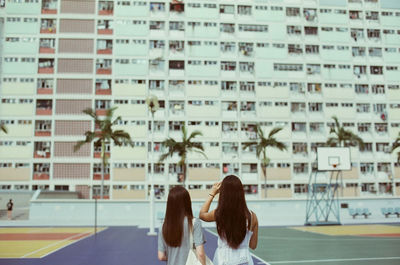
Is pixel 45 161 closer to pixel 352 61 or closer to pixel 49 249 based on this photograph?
pixel 49 249

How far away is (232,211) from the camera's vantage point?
4.11 m

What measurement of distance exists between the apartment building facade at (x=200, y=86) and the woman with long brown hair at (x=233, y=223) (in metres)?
38.1

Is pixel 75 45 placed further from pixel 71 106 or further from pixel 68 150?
pixel 68 150

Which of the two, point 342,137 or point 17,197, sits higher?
point 342,137

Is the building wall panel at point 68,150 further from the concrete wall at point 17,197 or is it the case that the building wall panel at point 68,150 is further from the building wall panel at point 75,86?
the building wall panel at point 75,86

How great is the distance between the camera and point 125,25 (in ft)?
145

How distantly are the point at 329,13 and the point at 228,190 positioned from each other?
4746 centimetres

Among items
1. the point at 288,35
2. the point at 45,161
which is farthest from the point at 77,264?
the point at 288,35

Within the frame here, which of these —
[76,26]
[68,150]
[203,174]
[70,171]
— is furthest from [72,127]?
[203,174]

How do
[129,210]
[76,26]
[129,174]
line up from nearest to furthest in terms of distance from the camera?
[129,210], [129,174], [76,26]

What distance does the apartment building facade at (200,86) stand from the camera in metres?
41.9

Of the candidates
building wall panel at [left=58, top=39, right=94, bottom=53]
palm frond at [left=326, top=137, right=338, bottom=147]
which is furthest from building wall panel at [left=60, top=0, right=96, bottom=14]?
palm frond at [left=326, top=137, right=338, bottom=147]

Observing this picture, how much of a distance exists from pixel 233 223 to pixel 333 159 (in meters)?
22.1

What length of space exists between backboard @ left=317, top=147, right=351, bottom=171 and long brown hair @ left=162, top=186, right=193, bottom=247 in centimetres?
2152
